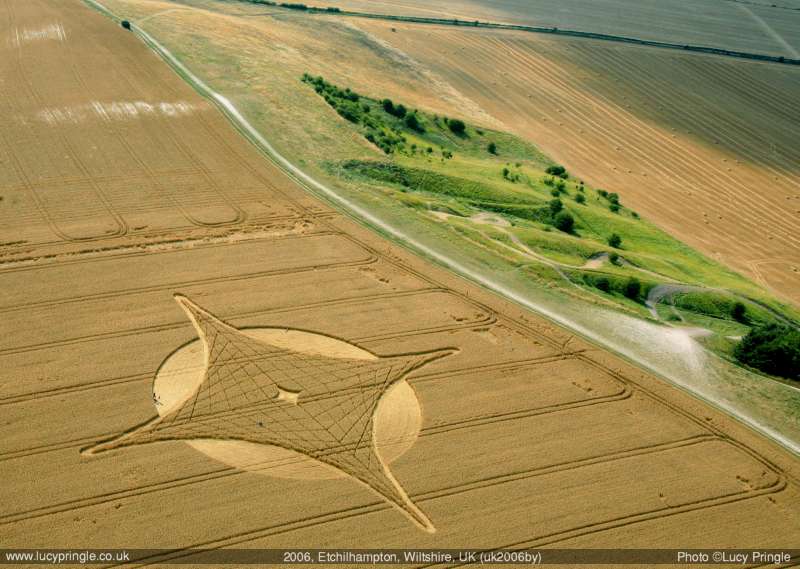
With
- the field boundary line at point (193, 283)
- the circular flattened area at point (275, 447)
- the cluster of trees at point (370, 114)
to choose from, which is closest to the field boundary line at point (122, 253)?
the field boundary line at point (193, 283)

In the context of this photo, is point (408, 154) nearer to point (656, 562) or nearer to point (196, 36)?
point (196, 36)

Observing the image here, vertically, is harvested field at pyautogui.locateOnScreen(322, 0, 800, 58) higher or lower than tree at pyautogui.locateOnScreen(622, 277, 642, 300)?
higher

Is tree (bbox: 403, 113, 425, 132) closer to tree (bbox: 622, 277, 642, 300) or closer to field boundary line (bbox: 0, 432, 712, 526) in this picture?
tree (bbox: 622, 277, 642, 300)

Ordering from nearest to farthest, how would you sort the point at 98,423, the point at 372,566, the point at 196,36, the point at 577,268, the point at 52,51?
the point at 372,566 → the point at 98,423 → the point at 577,268 → the point at 52,51 → the point at 196,36

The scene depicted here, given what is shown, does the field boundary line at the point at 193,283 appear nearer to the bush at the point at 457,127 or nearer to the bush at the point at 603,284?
the bush at the point at 603,284

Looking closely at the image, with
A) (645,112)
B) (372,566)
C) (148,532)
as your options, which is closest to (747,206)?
(645,112)

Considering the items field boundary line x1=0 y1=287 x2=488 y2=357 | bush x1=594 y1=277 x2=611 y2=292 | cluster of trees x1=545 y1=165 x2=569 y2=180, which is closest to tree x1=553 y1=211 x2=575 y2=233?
bush x1=594 y1=277 x2=611 y2=292
